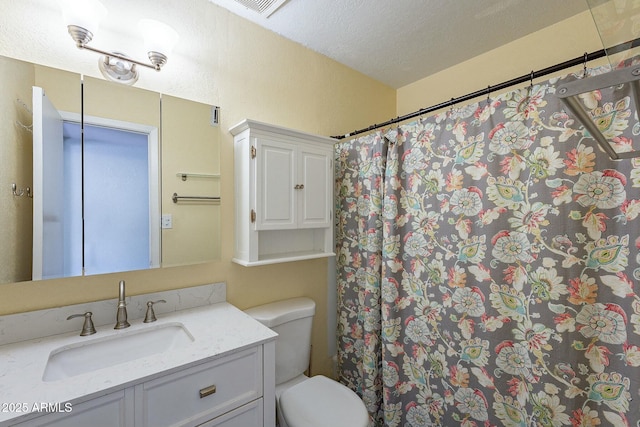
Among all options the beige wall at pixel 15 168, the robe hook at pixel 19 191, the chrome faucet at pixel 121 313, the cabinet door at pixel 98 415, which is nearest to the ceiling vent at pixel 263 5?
the beige wall at pixel 15 168

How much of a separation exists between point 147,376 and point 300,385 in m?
0.87

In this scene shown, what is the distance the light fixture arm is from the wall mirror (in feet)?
0.38

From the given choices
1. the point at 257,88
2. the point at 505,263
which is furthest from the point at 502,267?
the point at 257,88

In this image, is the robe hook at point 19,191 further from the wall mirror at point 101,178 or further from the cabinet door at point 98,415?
the cabinet door at point 98,415

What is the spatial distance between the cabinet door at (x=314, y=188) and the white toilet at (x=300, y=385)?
0.51 metres

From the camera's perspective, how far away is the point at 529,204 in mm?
1088

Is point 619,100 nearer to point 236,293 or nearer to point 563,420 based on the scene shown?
point 563,420

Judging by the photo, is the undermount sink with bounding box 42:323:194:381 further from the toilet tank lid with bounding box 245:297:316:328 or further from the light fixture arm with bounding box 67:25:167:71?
the light fixture arm with bounding box 67:25:167:71

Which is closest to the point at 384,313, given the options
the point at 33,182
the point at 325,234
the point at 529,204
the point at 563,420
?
the point at 325,234

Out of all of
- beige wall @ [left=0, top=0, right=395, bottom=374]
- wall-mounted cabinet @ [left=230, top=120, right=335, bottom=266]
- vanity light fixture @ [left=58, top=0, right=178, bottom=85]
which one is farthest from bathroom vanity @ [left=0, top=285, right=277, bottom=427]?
vanity light fixture @ [left=58, top=0, right=178, bottom=85]

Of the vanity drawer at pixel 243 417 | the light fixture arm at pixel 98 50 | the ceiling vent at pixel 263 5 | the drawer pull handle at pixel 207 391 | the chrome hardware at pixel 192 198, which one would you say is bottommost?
the vanity drawer at pixel 243 417

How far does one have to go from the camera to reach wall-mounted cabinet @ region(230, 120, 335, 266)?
4.71ft

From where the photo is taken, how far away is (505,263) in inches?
45.4

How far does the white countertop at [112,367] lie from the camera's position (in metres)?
0.74
